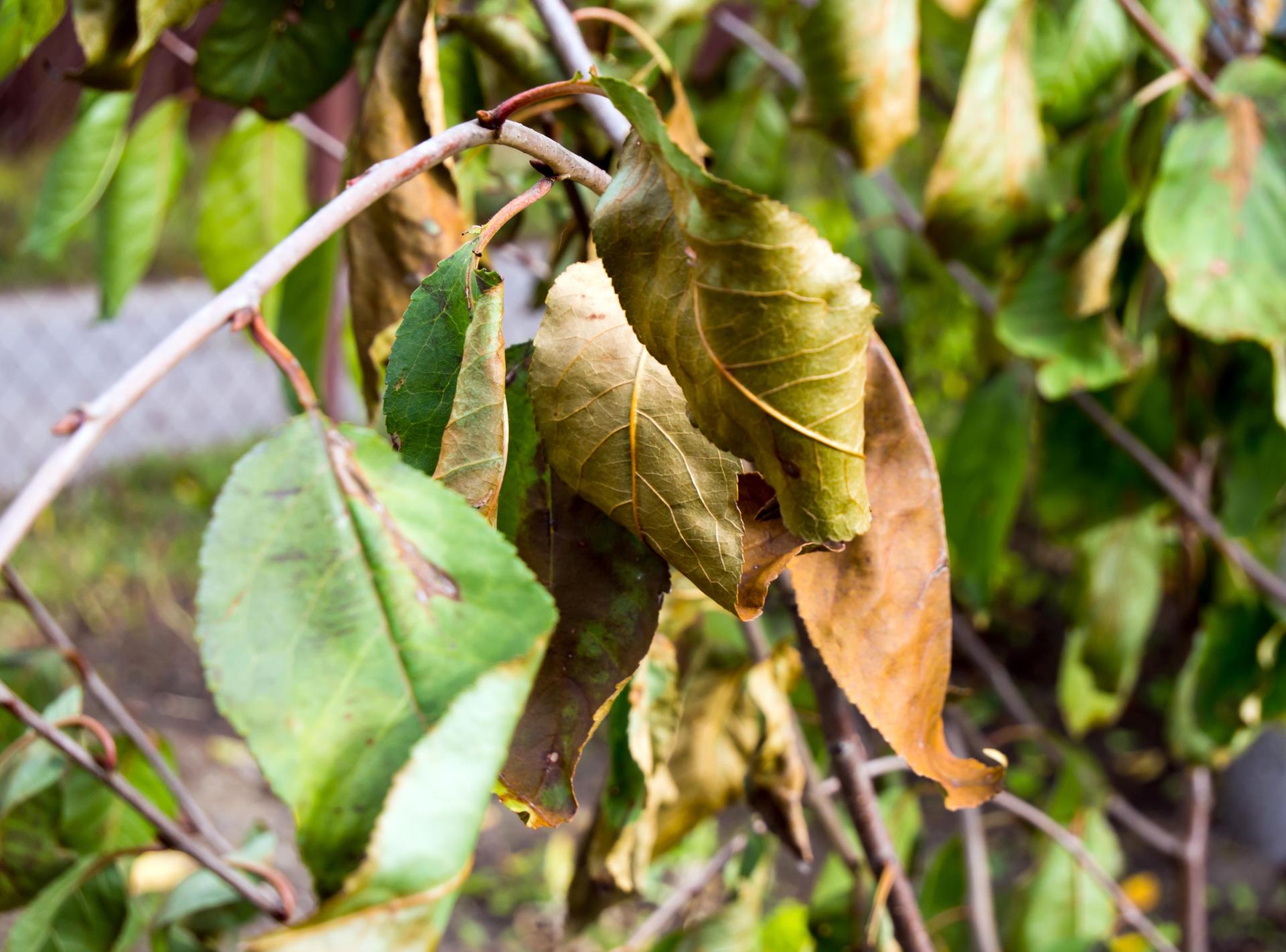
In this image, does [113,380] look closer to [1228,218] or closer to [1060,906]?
[1060,906]

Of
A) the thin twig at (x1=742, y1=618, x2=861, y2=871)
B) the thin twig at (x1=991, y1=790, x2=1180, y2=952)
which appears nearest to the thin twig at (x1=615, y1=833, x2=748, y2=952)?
the thin twig at (x1=742, y1=618, x2=861, y2=871)

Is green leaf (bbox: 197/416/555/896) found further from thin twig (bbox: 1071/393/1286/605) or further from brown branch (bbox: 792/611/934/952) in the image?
thin twig (bbox: 1071/393/1286/605)

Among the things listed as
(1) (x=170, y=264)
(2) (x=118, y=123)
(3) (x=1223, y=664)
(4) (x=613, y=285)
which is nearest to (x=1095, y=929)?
(3) (x=1223, y=664)

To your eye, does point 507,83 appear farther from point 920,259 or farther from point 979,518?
point 920,259

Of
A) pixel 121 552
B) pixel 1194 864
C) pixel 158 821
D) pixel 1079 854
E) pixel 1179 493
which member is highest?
pixel 158 821

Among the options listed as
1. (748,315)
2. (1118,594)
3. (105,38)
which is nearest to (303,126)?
(105,38)
